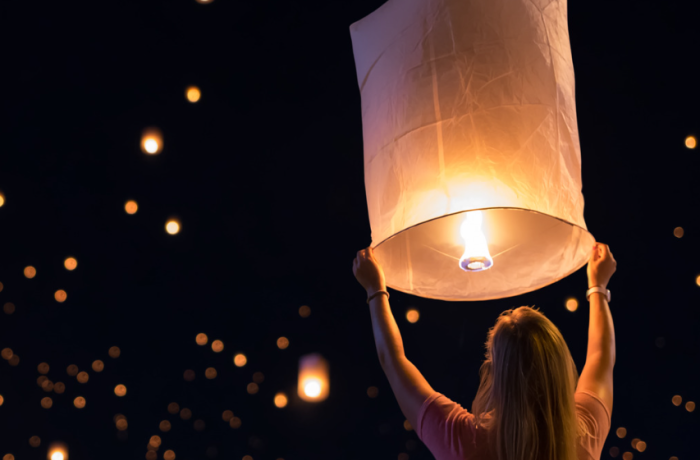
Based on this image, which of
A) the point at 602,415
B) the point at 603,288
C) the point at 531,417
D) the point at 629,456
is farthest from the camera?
the point at 629,456

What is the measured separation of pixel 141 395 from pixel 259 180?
772mm

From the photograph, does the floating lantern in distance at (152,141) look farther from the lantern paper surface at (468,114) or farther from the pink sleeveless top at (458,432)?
the pink sleeveless top at (458,432)

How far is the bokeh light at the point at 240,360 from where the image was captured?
1.88m

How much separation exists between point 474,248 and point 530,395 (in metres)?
0.22

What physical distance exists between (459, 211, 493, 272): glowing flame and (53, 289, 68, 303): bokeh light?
4.83ft

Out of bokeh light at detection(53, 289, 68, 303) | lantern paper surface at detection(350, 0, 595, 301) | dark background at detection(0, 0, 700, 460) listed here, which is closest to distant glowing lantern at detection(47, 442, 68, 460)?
dark background at detection(0, 0, 700, 460)

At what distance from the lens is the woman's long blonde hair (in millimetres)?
806

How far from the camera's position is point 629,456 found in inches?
73.0

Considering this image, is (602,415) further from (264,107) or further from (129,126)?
(129,126)

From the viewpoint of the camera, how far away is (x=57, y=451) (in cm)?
187

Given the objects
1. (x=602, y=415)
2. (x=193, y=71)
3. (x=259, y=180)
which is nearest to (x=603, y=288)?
(x=602, y=415)

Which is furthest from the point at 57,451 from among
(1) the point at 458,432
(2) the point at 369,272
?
(1) the point at 458,432

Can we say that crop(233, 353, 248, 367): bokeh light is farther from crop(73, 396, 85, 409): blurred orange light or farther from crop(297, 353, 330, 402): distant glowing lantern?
crop(73, 396, 85, 409): blurred orange light

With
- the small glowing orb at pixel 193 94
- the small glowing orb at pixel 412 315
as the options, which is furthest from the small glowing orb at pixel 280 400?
the small glowing orb at pixel 193 94
